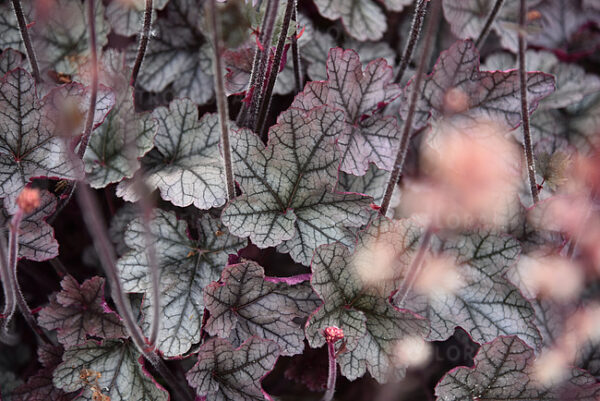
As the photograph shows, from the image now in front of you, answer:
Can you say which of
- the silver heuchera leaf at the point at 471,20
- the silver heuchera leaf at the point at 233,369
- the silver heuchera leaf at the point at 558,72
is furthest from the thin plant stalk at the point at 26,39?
the silver heuchera leaf at the point at 558,72

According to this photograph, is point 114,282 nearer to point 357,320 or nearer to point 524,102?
point 357,320

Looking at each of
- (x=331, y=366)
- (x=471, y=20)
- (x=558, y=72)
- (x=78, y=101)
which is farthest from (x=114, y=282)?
(x=558, y=72)

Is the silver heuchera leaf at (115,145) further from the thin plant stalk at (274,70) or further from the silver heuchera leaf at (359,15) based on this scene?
the silver heuchera leaf at (359,15)

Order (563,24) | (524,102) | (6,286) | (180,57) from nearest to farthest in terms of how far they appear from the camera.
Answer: (6,286) < (524,102) < (180,57) < (563,24)

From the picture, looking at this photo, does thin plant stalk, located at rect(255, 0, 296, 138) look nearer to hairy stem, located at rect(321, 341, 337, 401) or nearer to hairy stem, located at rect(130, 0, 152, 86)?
hairy stem, located at rect(130, 0, 152, 86)

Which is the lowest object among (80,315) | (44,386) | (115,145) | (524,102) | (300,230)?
(44,386)

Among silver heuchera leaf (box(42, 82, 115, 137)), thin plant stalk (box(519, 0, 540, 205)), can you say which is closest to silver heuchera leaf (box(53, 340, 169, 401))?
silver heuchera leaf (box(42, 82, 115, 137))

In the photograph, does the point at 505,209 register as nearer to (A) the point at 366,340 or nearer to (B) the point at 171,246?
(A) the point at 366,340
